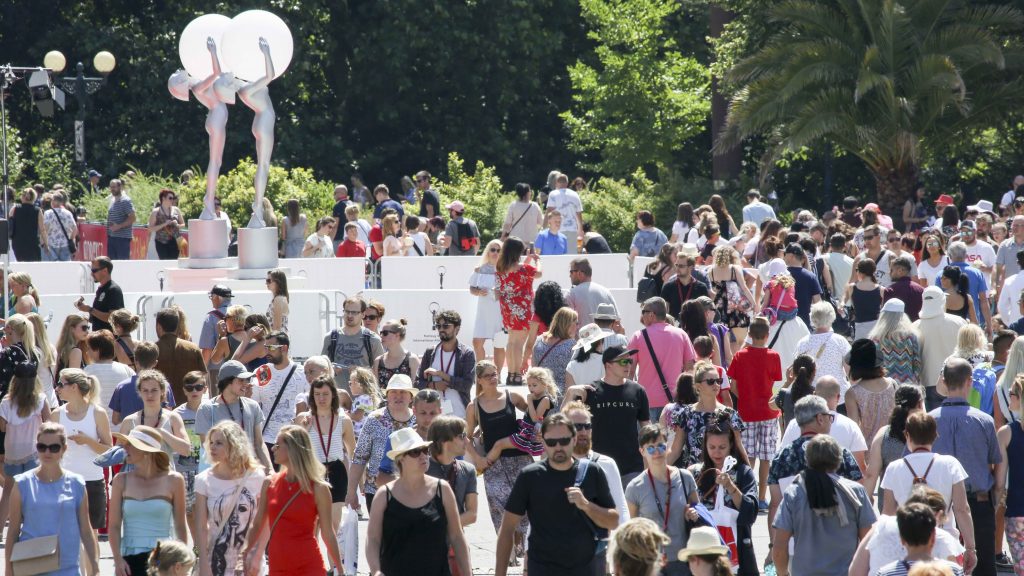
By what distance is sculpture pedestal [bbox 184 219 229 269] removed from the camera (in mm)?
19938

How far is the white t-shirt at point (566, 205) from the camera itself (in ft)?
75.9

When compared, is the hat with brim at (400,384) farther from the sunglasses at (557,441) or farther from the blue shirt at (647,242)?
the blue shirt at (647,242)

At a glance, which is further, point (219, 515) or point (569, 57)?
point (569, 57)

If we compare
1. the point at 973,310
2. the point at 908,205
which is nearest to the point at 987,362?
the point at 973,310

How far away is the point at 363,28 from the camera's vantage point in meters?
40.1

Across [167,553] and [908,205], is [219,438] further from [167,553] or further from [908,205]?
[908,205]

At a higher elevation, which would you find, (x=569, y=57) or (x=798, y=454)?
(x=569, y=57)

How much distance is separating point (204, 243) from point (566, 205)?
18.9ft

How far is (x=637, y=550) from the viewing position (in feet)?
21.3

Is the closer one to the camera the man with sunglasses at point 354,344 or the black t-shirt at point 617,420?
the black t-shirt at point 617,420

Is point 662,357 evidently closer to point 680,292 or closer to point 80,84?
point 680,292

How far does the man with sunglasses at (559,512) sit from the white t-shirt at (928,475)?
155 cm

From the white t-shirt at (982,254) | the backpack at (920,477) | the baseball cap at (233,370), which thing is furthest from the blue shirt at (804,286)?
the backpack at (920,477)

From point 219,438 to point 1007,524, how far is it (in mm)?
4615
